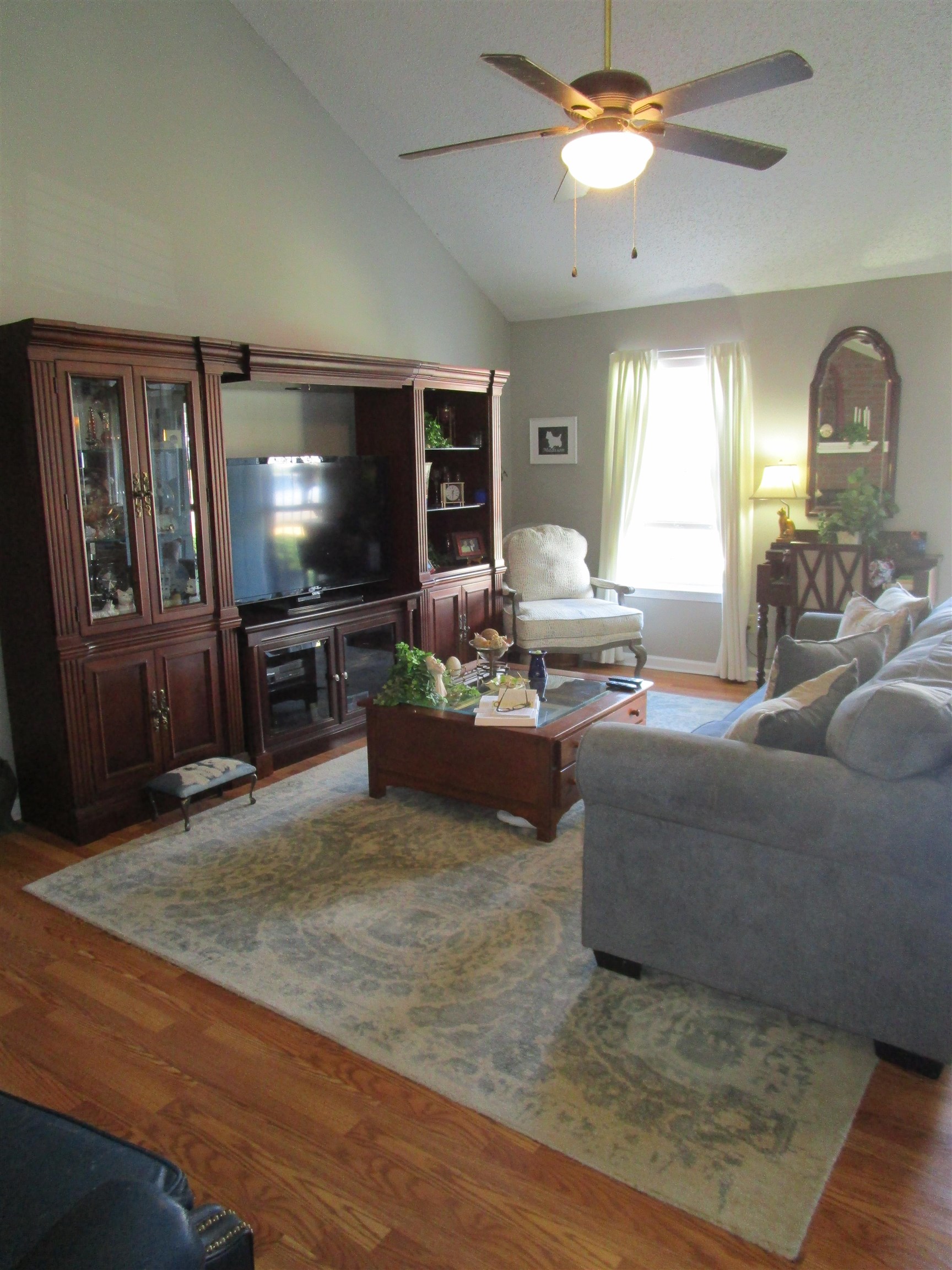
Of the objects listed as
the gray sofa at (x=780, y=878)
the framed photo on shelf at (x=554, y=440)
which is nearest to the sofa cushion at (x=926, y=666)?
the gray sofa at (x=780, y=878)

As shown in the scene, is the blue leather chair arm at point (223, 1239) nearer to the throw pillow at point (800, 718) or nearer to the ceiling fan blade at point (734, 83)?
the throw pillow at point (800, 718)

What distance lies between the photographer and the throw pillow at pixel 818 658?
298cm

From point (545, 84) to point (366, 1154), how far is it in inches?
109

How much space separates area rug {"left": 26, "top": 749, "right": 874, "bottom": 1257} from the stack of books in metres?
0.45

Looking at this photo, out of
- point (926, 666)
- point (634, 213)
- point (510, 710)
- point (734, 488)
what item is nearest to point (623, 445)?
point (734, 488)

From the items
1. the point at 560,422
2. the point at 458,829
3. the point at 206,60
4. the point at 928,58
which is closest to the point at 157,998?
the point at 458,829

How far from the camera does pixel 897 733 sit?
205 centimetres

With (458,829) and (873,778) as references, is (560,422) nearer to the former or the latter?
(458,829)

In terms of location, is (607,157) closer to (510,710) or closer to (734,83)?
(734,83)

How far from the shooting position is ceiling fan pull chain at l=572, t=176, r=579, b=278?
4.83 metres

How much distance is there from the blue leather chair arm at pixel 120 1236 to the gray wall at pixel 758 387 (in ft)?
17.5

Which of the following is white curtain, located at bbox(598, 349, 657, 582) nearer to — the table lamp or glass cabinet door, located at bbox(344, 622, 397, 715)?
the table lamp

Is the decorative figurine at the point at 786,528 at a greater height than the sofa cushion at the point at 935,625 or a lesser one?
greater

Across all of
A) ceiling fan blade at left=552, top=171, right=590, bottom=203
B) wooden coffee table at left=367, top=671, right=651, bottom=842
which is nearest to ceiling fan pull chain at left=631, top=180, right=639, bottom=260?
ceiling fan blade at left=552, top=171, right=590, bottom=203
